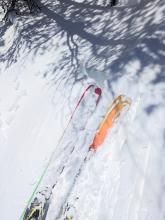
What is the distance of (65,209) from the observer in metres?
3.83

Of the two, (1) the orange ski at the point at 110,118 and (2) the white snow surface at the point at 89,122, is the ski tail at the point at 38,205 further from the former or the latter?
(1) the orange ski at the point at 110,118

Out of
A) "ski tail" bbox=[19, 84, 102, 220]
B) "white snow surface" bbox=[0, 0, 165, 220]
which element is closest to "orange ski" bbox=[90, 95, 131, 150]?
"white snow surface" bbox=[0, 0, 165, 220]

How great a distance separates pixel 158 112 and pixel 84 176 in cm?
113

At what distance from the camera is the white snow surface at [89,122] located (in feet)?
11.9

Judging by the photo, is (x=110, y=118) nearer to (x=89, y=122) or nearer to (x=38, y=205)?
(x=89, y=122)

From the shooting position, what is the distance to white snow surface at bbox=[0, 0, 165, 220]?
362 cm

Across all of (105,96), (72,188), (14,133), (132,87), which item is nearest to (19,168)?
(14,133)

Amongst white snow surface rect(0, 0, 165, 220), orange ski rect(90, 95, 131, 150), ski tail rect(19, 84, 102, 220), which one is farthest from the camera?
orange ski rect(90, 95, 131, 150)

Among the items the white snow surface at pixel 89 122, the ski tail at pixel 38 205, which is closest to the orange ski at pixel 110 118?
the white snow surface at pixel 89 122

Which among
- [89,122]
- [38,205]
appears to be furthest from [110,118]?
[38,205]

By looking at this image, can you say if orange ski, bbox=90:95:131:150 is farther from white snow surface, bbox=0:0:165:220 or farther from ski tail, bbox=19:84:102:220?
ski tail, bbox=19:84:102:220

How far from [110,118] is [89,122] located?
0.36 m

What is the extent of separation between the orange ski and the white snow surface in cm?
9

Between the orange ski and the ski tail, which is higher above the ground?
the orange ski
